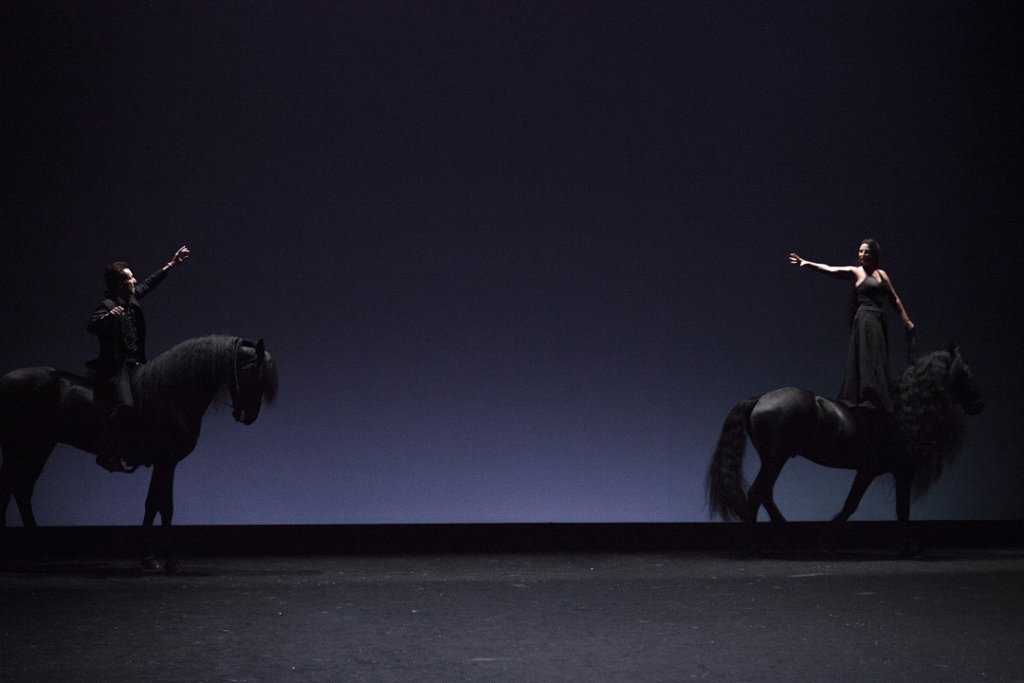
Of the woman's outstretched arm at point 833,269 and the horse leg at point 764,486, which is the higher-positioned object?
the woman's outstretched arm at point 833,269

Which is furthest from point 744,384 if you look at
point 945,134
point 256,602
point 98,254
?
point 98,254

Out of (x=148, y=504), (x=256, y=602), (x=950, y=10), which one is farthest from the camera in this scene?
(x=950, y=10)

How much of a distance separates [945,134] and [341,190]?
3477 millimetres

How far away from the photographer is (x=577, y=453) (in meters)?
6.38

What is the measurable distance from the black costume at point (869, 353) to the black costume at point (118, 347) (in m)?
3.40

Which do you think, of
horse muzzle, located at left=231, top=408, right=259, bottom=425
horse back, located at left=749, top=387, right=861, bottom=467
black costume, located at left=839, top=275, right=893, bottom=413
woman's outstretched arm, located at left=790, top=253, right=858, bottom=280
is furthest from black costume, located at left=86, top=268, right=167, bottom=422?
black costume, located at left=839, top=275, right=893, bottom=413

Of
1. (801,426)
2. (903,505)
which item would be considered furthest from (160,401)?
(903,505)

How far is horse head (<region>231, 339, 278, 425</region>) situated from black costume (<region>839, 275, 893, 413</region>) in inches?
113

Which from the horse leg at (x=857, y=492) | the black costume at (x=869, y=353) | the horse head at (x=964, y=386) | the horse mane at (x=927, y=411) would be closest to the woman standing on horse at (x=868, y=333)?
the black costume at (x=869, y=353)

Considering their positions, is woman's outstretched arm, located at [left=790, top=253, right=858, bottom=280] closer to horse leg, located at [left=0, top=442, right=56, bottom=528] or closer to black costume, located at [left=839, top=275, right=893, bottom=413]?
black costume, located at [left=839, top=275, right=893, bottom=413]

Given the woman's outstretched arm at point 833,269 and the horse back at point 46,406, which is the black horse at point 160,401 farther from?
the woman's outstretched arm at point 833,269

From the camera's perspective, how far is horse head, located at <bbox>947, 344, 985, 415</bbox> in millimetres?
5820

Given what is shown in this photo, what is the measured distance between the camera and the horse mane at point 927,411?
19.1ft

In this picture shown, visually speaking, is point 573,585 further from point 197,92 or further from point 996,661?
point 197,92
